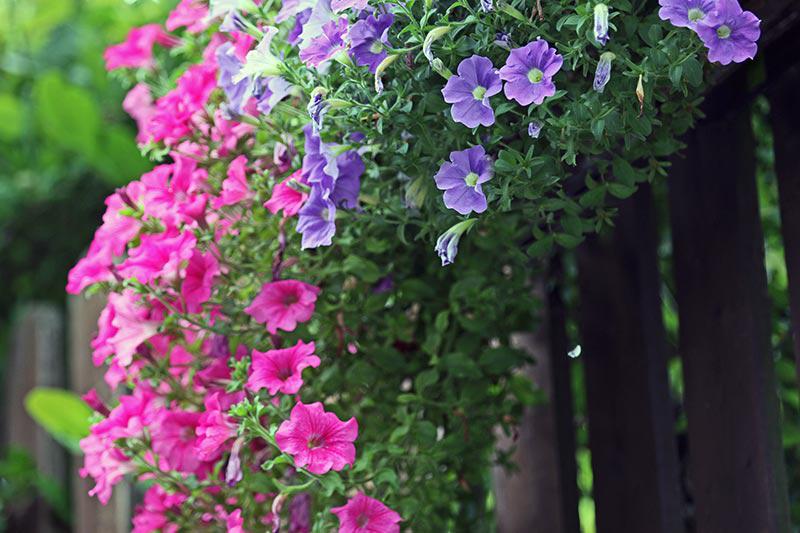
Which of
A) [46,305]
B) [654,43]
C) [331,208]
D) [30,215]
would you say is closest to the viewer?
[654,43]

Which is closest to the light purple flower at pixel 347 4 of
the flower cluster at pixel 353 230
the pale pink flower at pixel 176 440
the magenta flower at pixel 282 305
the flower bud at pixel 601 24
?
the flower cluster at pixel 353 230

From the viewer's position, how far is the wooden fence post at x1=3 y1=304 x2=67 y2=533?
309 centimetres

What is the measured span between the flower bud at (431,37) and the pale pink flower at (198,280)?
430 millimetres

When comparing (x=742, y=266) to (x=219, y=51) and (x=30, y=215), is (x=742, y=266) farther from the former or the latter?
(x=30, y=215)

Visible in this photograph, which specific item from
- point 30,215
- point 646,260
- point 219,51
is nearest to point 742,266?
point 646,260

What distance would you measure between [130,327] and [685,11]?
0.78 metres

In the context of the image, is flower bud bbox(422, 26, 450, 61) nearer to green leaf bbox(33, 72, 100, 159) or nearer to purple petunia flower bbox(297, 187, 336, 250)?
purple petunia flower bbox(297, 187, 336, 250)

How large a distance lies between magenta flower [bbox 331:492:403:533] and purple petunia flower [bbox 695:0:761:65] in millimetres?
592

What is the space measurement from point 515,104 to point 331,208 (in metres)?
0.23

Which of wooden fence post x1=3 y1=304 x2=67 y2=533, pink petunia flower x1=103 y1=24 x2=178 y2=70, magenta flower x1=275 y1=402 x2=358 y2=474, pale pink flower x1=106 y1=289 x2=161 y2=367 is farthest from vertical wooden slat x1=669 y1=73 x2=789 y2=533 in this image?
wooden fence post x1=3 y1=304 x2=67 y2=533

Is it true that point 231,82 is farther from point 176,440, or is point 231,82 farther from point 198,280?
point 176,440

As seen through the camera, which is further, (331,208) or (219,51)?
(219,51)

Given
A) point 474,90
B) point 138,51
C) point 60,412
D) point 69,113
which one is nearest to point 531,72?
point 474,90

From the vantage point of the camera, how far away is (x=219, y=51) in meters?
1.26
